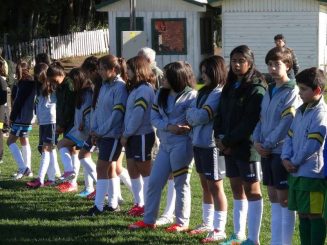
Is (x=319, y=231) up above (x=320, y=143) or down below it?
below

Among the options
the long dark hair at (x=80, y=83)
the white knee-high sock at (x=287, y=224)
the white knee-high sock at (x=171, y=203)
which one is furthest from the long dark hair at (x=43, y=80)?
the white knee-high sock at (x=287, y=224)

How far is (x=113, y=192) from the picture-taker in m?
8.98

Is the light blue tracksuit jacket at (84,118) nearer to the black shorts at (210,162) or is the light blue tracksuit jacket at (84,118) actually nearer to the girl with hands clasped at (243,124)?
the black shorts at (210,162)

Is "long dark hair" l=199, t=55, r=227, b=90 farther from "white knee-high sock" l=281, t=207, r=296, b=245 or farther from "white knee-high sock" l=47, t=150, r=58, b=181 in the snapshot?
"white knee-high sock" l=47, t=150, r=58, b=181

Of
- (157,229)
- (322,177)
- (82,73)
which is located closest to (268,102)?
(322,177)

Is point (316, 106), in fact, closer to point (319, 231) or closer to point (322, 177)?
point (322, 177)

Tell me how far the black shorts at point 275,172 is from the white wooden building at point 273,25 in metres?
22.7

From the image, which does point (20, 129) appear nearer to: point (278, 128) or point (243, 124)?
point (243, 124)

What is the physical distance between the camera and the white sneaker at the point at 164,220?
27.3ft

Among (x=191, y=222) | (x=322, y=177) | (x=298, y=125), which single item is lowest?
(x=191, y=222)

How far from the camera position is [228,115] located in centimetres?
702

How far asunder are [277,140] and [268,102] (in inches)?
14.3

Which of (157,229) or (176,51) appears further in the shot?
(176,51)

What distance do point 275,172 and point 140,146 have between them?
7.41 ft
